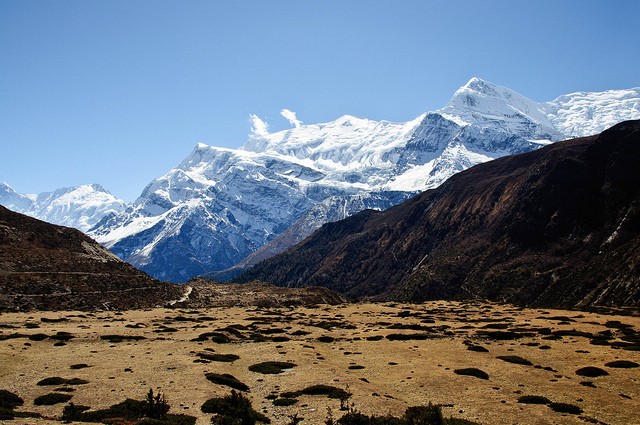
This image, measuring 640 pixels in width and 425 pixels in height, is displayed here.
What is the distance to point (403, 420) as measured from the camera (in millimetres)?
31312

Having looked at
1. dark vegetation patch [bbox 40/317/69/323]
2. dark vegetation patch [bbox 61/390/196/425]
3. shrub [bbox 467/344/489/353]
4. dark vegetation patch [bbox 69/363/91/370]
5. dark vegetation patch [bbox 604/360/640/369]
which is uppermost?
dark vegetation patch [bbox 604/360/640/369]

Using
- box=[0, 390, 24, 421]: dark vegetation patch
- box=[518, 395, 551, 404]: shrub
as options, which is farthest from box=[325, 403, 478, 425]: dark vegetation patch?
box=[0, 390, 24, 421]: dark vegetation patch

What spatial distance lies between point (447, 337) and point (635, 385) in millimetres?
32632

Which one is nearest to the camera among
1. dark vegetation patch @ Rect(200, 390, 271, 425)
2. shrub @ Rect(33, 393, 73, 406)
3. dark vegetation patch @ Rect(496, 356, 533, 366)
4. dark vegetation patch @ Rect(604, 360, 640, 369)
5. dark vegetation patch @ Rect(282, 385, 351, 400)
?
dark vegetation patch @ Rect(200, 390, 271, 425)

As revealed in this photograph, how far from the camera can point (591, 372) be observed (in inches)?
1816

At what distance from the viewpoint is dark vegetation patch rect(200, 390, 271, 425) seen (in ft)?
103

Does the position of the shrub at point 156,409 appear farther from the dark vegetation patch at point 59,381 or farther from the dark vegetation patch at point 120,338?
the dark vegetation patch at point 120,338

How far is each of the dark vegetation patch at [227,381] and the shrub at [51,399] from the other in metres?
11.2

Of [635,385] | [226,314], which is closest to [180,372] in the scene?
[635,385]

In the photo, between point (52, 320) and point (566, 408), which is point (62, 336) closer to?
point (52, 320)

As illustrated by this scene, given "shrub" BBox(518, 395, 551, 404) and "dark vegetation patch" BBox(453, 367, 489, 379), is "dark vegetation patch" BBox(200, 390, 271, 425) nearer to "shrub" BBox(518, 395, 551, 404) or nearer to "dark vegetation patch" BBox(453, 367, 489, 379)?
"shrub" BBox(518, 395, 551, 404)

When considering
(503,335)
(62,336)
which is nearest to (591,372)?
(503,335)

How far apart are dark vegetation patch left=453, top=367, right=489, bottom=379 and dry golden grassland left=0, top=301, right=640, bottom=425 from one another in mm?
613

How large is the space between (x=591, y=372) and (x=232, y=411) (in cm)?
3358
